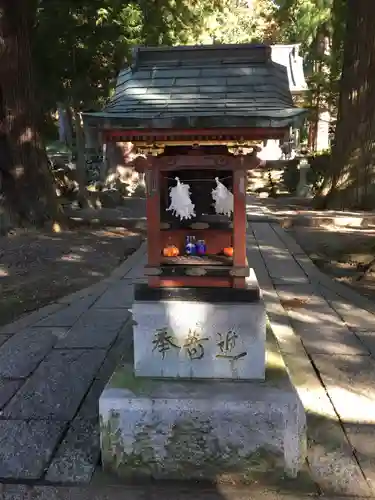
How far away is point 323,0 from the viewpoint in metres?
16.1

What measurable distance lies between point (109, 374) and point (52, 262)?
428cm

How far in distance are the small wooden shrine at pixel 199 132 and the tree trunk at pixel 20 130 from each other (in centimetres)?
664

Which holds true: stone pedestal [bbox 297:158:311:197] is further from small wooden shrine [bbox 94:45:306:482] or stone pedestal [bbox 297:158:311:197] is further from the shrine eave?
the shrine eave

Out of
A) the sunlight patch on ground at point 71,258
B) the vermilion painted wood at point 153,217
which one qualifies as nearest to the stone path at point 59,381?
the vermilion painted wood at point 153,217

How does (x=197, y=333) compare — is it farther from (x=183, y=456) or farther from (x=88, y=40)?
(x=88, y=40)

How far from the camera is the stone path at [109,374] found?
10.0 feet

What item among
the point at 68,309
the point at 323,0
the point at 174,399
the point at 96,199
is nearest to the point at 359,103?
the point at 323,0

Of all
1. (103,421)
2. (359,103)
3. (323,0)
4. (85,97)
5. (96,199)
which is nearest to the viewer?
(103,421)

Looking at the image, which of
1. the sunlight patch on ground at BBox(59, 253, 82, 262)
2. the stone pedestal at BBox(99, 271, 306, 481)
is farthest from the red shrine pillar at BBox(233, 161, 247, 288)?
the sunlight patch on ground at BBox(59, 253, 82, 262)

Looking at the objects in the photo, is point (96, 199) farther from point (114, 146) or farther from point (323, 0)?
point (114, 146)

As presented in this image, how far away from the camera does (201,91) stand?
3.35m

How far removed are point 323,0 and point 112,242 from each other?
1176cm

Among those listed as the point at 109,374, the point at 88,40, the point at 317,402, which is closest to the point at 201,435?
the point at 317,402

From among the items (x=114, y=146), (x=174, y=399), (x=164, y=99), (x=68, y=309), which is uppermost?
(x=164, y=99)
